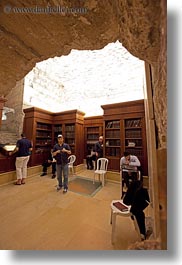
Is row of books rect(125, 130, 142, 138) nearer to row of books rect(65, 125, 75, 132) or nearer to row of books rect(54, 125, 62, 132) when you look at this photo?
row of books rect(65, 125, 75, 132)

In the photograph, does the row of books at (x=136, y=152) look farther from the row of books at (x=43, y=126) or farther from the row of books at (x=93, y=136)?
the row of books at (x=43, y=126)

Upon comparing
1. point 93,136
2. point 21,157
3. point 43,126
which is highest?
point 43,126

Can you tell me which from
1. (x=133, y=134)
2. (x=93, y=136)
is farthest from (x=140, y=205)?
(x=93, y=136)

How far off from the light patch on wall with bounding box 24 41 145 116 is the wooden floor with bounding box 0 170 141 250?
401 cm

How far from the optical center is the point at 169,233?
635 mm

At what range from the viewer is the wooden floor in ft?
4.99

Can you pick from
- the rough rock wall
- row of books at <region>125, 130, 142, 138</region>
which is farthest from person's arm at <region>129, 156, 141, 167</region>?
the rough rock wall

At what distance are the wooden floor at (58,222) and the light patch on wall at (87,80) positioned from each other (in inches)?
158

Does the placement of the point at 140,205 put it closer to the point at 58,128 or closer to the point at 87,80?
the point at 58,128

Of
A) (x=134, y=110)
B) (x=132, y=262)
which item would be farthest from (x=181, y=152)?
(x=134, y=110)

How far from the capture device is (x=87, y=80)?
21.7 feet

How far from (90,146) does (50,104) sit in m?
3.15

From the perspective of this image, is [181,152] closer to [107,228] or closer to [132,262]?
[132,262]

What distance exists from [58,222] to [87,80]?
6432mm
